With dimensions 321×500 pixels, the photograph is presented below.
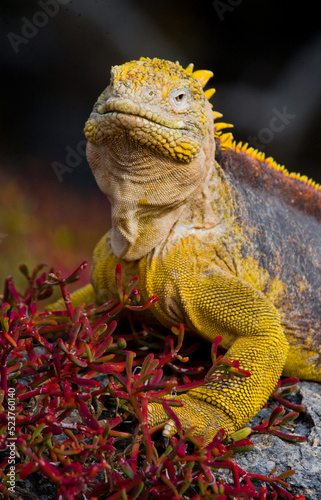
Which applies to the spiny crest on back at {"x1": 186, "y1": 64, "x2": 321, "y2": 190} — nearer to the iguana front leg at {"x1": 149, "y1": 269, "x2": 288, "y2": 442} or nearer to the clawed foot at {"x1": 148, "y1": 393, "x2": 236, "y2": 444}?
the iguana front leg at {"x1": 149, "y1": 269, "x2": 288, "y2": 442}

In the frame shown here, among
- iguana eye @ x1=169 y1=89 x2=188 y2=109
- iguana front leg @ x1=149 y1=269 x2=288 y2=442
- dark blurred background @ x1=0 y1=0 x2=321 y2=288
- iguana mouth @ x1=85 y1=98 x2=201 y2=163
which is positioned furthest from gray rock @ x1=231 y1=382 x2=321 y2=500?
dark blurred background @ x1=0 y1=0 x2=321 y2=288

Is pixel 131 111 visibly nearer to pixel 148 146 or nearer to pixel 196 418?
pixel 148 146

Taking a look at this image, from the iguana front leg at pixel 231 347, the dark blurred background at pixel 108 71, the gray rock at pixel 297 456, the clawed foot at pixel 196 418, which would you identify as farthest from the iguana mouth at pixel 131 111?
the dark blurred background at pixel 108 71

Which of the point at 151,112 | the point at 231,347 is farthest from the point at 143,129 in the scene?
the point at 231,347

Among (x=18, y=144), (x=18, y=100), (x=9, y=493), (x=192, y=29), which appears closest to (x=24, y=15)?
(x=18, y=100)

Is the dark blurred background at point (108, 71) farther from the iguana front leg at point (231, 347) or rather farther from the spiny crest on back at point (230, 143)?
the iguana front leg at point (231, 347)

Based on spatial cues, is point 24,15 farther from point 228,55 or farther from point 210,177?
point 210,177
